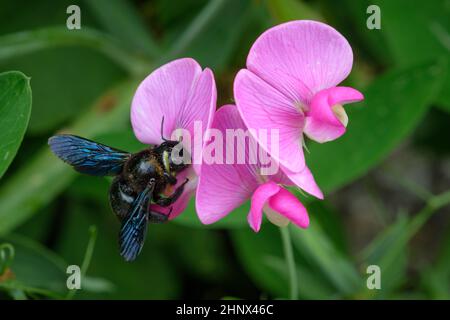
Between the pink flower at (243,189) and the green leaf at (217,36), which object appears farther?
the green leaf at (217,36)

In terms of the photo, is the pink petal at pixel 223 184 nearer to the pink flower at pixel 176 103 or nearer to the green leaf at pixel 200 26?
the pink flower at pixel 176 103

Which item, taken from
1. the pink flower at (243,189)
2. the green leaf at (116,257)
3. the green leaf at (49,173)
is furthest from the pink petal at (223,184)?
the green leaf at (116,257)

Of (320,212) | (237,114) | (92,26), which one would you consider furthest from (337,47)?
(92,26)

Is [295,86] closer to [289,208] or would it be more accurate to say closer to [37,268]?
[289,208]

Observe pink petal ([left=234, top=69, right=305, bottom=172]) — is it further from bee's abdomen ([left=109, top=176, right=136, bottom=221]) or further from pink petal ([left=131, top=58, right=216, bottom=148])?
bee's abdomen ([left=109, top=176, right=136, bottom=221])

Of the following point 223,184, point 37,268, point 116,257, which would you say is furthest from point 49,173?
point 223,184

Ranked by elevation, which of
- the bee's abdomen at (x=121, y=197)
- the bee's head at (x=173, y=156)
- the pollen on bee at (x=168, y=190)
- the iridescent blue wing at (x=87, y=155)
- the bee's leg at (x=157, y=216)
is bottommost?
the bee's leg at (x=157, y=216)

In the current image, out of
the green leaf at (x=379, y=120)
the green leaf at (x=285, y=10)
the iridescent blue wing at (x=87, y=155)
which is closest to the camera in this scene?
the iridescent blue wing at (x=87, y=155)

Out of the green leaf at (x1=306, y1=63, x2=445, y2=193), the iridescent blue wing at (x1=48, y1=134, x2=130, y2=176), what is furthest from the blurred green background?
the iridescent blue wing at (x1=48, y1=134, x2=130, y2=176)
